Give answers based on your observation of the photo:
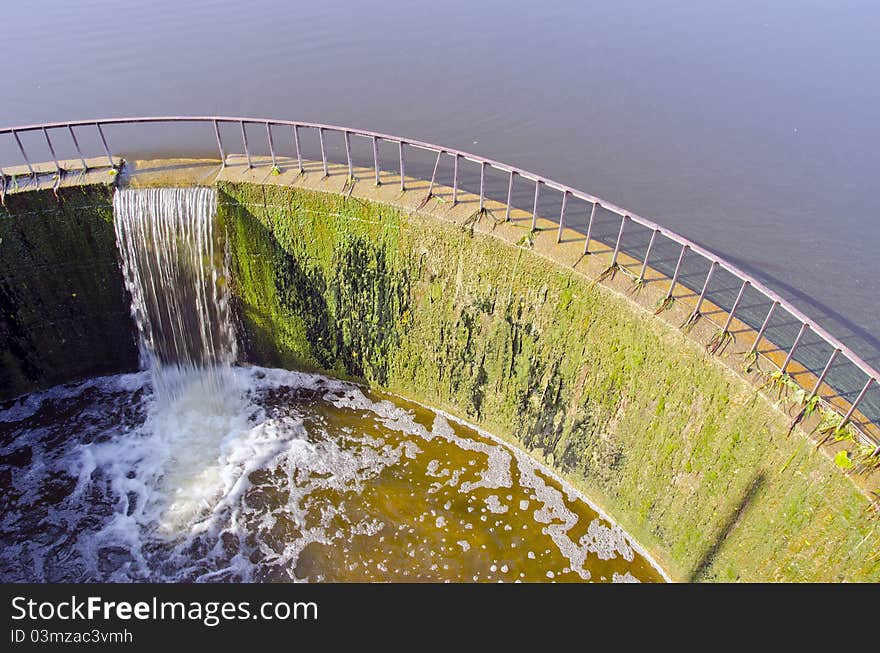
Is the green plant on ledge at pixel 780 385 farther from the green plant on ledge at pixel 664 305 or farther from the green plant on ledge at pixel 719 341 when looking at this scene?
the green plant on ledge at pixel 664 305

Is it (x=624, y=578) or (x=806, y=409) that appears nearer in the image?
(x=806, y=409)

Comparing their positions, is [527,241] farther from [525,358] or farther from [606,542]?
[606,542]

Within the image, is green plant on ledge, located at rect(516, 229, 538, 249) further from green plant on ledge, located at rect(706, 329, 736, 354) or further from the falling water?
the falling water

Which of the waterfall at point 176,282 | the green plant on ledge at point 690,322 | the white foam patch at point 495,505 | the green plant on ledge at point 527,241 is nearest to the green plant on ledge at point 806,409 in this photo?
the green plant on ledge at point 690,322

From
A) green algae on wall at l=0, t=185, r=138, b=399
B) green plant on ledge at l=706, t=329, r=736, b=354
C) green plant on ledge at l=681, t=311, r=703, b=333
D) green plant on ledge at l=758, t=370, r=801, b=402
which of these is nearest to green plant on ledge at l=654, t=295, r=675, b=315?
green plant on ledge at l=681, t=311, r=703, b=333

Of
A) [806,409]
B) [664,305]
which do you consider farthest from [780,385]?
[664,305]

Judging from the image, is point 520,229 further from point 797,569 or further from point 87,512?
point 87,512
